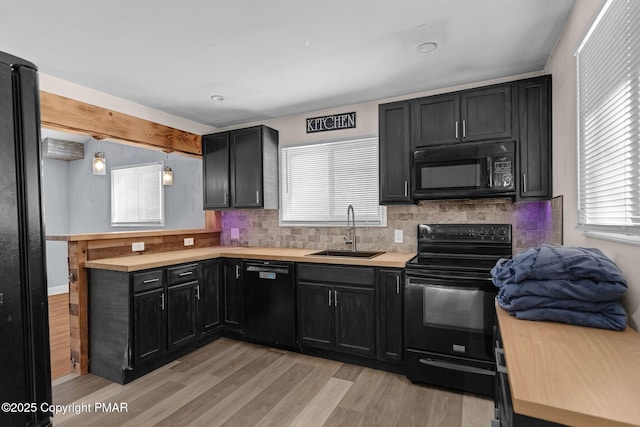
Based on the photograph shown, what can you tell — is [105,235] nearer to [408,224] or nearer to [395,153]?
[395,153]

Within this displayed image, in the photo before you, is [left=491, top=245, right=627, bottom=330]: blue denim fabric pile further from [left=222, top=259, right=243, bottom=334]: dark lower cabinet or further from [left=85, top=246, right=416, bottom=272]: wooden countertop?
→ [left=222, top=259, right=243, bottom=334]: dark lower cabinet

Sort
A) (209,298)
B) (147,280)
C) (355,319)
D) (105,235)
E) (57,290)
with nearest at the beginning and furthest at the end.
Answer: (147,280) → (355,319) → (105,235) → (209,298) → (57,290)

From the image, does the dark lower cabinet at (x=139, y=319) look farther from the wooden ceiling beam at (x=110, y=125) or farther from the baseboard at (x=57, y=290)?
the baseboard at (x=57, y=290)

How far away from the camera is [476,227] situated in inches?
119

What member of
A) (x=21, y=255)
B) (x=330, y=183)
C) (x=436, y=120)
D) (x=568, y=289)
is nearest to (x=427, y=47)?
(x=436, y=120)

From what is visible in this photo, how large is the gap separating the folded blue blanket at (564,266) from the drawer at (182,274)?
2717mm

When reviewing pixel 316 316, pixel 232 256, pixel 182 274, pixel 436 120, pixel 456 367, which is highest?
pixel 436 120

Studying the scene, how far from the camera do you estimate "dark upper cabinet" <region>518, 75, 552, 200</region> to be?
8.30 feet

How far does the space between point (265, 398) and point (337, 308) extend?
0.95 meters

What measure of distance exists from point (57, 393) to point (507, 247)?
383 centimetres

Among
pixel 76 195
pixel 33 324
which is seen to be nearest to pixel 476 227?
pixel 33 324

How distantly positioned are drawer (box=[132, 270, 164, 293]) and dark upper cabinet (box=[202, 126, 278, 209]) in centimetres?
130

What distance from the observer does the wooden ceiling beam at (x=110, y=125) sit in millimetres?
2786

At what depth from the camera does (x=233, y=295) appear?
3561 millimetres
